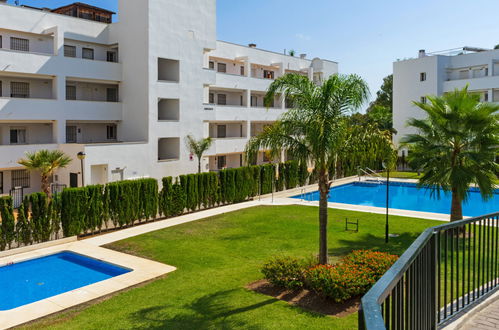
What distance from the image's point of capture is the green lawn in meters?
11.0

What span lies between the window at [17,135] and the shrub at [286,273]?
23.5 meters

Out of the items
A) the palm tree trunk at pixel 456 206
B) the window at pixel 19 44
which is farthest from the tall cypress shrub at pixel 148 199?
the palm tree trunk at pixel 456 206

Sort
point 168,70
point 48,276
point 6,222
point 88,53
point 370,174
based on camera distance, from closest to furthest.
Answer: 1. point 48,276
2. point 6,222
3. point 88,53
4. point 168,70
5. point 370,174

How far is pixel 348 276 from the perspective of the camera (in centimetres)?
1185

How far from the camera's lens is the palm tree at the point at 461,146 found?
18.1 metres

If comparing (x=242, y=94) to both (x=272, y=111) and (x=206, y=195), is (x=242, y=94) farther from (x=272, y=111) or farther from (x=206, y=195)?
(x=206, y=195)

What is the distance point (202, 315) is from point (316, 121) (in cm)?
610

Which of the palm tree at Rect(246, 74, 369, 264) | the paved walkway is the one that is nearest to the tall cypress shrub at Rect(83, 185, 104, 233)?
the palm tree at Rect(246, 74, 369, 264)

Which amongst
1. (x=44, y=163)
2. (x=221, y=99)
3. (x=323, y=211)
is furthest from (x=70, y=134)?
(x=323, y=211)

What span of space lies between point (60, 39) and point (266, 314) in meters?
25.7

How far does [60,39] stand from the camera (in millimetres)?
29844

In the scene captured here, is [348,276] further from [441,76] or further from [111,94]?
[441,76]

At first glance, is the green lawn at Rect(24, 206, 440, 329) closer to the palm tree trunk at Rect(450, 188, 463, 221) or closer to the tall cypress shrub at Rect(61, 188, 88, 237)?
the palm tree trunk at Rect(450, 188, 463, 221)

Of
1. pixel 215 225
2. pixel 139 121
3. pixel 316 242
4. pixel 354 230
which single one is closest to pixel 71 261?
pixel 215 225
